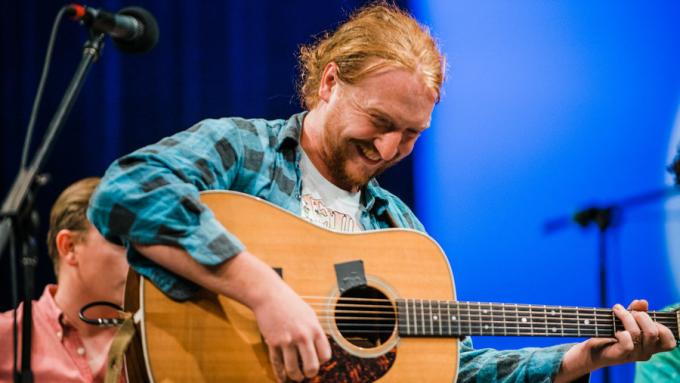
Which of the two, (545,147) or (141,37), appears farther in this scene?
(545,147)

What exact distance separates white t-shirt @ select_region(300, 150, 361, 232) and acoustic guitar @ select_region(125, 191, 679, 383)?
0.20 metres

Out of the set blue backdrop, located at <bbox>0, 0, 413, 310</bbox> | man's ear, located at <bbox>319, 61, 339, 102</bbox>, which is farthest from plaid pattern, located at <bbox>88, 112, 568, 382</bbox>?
blue backdrop, located at <bbox>0, 0, 413, 310</bbox>

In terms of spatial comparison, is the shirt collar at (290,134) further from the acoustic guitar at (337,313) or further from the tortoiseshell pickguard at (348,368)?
the tortoiseshell pickguard at (348,368)

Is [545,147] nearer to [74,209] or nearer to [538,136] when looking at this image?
[538,136]

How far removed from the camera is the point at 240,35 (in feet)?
12.2

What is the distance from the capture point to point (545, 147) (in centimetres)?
429

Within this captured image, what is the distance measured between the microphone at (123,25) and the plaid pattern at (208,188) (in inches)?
9.7

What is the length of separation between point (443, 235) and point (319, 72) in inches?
72.4

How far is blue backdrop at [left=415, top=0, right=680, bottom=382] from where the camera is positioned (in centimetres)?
418

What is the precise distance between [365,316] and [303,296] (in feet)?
0.62

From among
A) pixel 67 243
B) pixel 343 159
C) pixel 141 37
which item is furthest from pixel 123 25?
pixel 67 243

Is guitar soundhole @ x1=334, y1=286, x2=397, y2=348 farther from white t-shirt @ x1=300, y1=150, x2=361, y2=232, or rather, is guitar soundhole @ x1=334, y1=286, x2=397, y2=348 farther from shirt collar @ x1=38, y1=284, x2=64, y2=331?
shirt collar @ x1=38, y1=284, x2=64, y2=331

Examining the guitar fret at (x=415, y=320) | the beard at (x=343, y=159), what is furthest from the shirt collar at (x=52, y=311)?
the guitar fret at (x=415, y=320)

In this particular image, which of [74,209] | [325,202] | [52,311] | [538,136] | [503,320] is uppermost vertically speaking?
[538,136]
